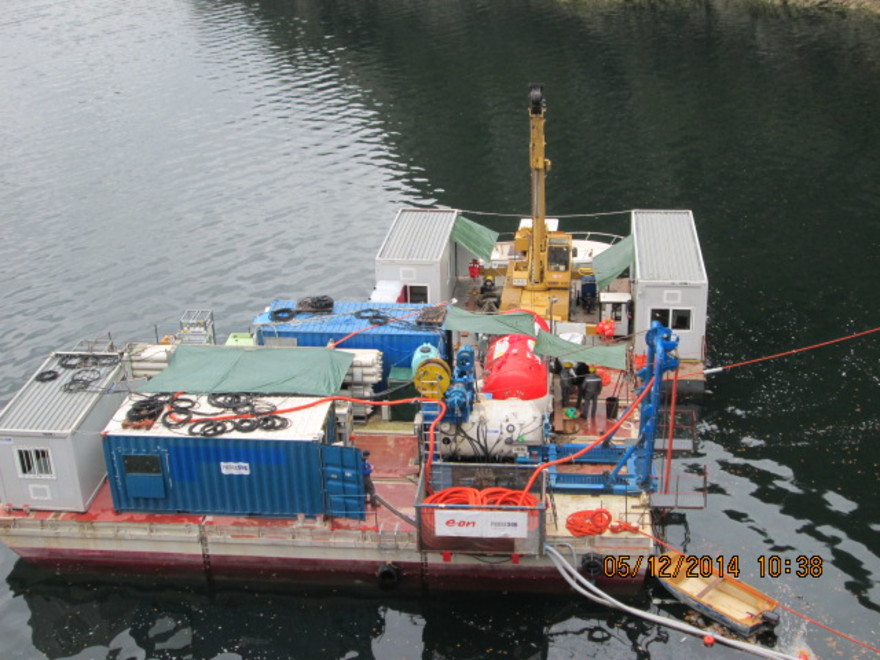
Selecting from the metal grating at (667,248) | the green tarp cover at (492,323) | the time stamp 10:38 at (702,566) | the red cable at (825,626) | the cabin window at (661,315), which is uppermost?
the metal grating at (667,248)

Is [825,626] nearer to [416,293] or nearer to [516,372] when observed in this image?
[516,372]

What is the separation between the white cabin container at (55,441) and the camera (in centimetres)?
3459

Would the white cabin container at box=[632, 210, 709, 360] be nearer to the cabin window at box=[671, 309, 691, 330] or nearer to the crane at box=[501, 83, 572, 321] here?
the cabin window at box=[671, 309, 691, 330]

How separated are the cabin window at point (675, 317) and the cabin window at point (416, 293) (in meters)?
11.3

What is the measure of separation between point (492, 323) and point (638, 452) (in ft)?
27.0

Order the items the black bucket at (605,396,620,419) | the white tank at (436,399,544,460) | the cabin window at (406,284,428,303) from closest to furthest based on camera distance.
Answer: the white tank at (436,399,544,460), the black bucket at (605,396,620,419), the cabin window at (406,284,428,303)

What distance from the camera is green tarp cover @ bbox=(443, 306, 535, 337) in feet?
133

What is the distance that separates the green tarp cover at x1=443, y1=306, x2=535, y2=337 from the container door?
28.9 feet

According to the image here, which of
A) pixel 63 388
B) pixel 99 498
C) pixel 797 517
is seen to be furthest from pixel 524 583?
pixel 63 388

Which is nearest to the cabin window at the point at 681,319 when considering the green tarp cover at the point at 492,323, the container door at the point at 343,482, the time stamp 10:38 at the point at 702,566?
the green tarp cover at the point at 492,323

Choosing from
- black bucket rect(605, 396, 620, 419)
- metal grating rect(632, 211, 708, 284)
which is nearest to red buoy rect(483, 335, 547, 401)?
black bucket rect(605, 396, 620, 419)

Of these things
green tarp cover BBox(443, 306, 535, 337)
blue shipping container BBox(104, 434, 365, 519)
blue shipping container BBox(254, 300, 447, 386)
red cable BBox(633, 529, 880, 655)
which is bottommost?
red cable BBox(633, 529, 880, 655)

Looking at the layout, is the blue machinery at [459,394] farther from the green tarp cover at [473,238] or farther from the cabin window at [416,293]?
the green tarp cover at [473,238]

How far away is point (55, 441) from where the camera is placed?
3444 cm
